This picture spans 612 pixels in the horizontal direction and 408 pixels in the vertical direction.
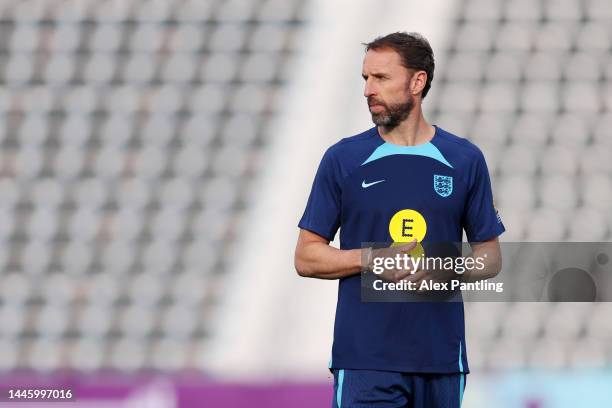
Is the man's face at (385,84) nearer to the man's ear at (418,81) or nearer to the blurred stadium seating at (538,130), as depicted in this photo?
the man's ear at (418,81)

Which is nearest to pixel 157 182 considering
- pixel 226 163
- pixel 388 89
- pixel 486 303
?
pixel 226 163

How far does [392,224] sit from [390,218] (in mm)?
18

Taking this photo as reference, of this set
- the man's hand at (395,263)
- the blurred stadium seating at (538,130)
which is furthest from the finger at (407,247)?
the blurred stadium seating at (538,130)

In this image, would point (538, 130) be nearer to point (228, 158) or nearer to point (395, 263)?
point (228, 158)

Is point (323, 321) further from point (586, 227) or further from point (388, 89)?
point (388, 89)

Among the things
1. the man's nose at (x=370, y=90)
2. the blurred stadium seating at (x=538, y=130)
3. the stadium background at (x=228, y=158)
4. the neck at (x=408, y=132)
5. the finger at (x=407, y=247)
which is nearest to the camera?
the finger at (x=407, y=247)

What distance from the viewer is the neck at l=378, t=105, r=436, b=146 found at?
301 cm

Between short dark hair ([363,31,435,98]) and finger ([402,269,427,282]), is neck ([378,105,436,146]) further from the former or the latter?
finger ([402,269,427,282])

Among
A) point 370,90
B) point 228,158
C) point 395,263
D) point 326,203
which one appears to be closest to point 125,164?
point 228,158

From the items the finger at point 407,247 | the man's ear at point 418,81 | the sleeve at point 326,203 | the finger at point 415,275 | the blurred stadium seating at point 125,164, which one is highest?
the blurred stadium seating at point 125,164

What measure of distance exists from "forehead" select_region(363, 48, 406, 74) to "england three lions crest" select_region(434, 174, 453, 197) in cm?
31

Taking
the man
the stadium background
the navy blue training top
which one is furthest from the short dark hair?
the stadium background

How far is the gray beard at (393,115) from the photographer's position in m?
2.93

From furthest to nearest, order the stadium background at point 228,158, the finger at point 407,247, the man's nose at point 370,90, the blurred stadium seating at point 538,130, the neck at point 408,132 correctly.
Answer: the stadium background at point 228,158, the blurred stadium seating at point 538,130, the neck at point 408,132, the man's nose at point 370,90, the finger at point 407,247
